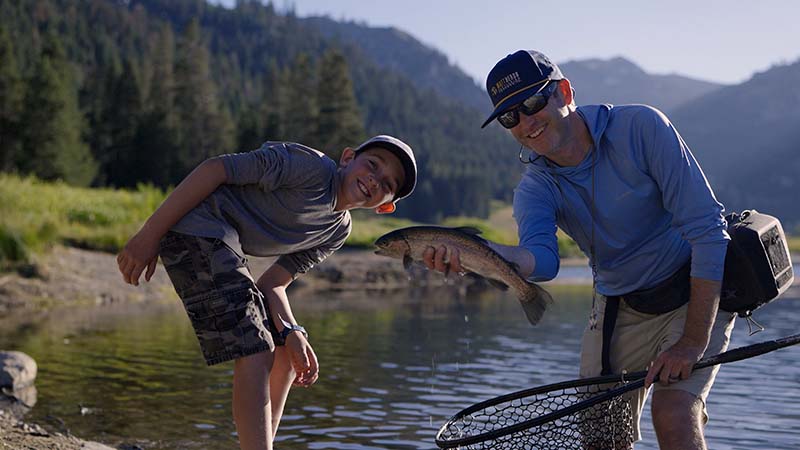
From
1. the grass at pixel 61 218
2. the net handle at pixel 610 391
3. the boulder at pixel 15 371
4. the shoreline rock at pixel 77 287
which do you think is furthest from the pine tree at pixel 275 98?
the net handle at pixel 610 391

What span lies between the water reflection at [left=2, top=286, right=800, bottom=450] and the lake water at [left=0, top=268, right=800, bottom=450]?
0.02m

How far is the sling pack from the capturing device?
4082 mm

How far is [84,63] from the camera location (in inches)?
4806

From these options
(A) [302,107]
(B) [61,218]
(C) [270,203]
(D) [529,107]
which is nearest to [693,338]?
(D) [529,107]

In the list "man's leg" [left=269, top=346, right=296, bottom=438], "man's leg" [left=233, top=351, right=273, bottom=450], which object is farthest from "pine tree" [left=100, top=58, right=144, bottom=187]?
"man's leg" [left=233, top=351, right=273, bottom=450]

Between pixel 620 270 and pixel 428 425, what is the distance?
4.45 metres

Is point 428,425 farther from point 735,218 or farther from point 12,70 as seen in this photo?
point 12,70

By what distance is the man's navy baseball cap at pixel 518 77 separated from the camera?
400 centimetres

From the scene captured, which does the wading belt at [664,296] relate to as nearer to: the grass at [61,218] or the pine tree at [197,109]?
the grass at [61,218]

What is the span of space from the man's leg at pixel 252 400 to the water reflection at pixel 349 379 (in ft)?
10.8

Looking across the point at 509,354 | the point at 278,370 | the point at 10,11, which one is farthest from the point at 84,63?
the point at 278,370

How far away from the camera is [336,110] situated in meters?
57.4

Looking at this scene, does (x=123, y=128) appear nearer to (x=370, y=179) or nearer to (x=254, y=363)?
(x=370, y=179)

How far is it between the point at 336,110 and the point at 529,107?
5406 cm
